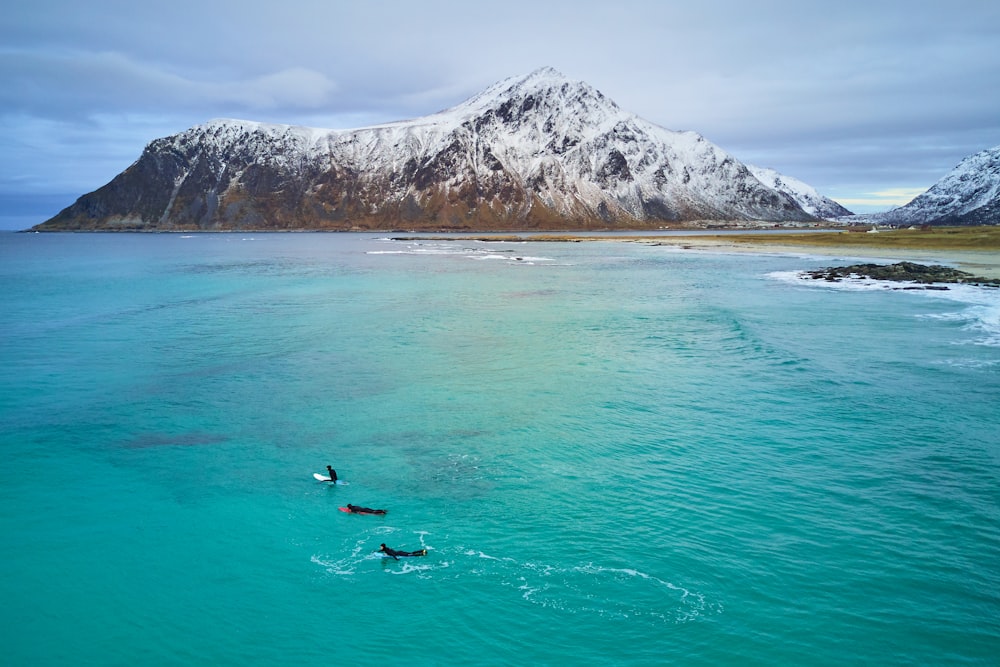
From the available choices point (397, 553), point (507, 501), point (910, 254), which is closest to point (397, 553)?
point (397, 553)

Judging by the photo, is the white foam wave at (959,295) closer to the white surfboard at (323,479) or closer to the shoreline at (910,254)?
the shoreline at (910,254)

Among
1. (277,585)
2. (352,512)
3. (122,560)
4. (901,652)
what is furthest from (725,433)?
(122,560)

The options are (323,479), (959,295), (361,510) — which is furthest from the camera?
(959,295)

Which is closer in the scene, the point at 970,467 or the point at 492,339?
the point at 970,467

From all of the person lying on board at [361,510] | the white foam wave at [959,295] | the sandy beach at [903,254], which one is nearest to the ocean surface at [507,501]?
the person lying on board at [361,510]

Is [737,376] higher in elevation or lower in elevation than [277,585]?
higher

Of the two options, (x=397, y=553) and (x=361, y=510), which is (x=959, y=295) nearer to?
(x=361, y=510)

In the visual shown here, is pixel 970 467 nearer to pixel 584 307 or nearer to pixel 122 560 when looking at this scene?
pixel 122 560
